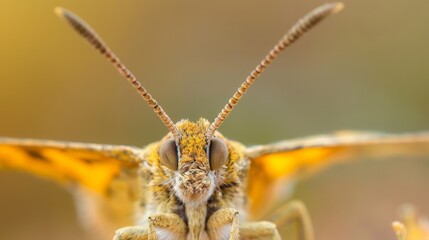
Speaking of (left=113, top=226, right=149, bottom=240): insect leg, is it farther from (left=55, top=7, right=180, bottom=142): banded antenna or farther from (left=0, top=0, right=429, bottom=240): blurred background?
(left=0, top=0, right=429, bottom=240): blurred background

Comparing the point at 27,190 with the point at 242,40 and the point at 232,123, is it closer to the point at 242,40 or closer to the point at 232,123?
the point at 232,123

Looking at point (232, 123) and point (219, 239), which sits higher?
point (232, 123)

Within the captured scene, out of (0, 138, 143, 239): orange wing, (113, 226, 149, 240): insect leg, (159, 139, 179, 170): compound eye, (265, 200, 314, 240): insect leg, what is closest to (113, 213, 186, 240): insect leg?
(113, 226, 149, 240): insect leg

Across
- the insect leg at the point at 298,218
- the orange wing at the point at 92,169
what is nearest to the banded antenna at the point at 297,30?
the orange wing at the point at 92,169

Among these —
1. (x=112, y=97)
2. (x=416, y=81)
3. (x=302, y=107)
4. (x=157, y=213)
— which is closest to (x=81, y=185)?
(x=157, y=213)

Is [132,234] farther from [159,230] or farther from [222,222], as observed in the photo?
[222,222]

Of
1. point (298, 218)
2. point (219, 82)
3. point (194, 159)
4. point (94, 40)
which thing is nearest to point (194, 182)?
point (194, 159)
